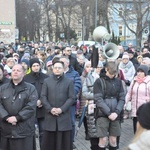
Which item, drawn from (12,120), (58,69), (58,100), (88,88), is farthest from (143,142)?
(88,88)

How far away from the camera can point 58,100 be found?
21.0 ft

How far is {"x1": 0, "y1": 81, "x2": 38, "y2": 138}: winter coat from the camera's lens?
18.6 feet

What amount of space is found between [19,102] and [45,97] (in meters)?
0.82

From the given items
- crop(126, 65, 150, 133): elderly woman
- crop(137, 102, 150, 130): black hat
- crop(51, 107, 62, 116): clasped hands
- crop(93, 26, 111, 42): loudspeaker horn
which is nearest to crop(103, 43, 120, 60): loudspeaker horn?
crop(93, 26, 111, 42): loudspeaker horn

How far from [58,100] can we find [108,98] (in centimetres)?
82

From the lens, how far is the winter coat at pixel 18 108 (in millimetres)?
5664

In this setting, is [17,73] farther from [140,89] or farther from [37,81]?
[140,89]

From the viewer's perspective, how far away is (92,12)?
45000 millimetres

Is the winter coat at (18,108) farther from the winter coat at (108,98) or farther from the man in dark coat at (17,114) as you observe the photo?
the winter coat at (108,98)

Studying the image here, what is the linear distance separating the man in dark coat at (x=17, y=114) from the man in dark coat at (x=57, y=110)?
63 cm

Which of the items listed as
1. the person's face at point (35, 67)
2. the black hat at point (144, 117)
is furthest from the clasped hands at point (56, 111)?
the black hat at point (144, 117)

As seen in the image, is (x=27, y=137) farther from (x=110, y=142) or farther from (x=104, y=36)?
(x=104, y=36)

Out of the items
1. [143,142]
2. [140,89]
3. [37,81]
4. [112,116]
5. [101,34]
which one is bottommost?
[112,116]

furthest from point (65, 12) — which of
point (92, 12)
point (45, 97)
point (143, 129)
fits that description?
point (143, 129)
